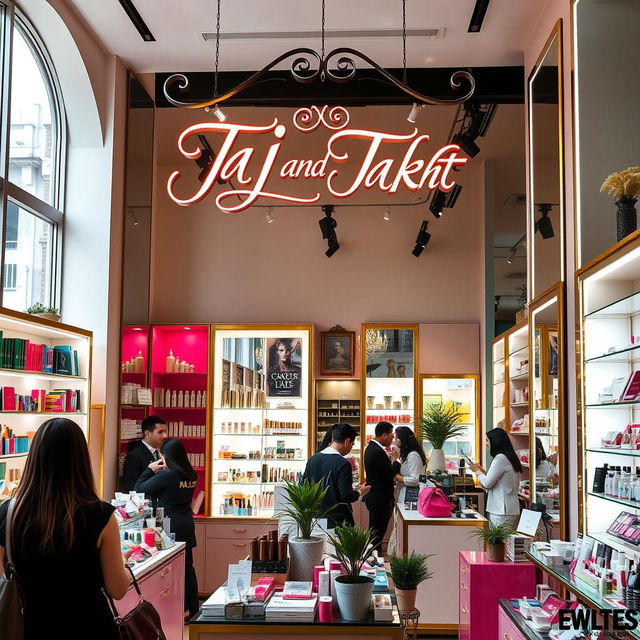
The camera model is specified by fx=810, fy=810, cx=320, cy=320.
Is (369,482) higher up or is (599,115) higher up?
(599,115)

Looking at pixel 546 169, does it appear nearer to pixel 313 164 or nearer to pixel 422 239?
pixel 313 164

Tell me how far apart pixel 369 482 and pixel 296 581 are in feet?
12.9

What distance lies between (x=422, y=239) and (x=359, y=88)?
2.86m

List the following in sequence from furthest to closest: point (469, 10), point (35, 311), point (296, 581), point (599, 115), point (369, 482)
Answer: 1. point (369, 482)
2. point (469, 10)
3. point (35, 311)
4. point (599, 115)
5. point (296, 581)

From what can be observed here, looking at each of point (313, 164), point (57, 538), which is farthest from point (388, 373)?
point (57, 538)

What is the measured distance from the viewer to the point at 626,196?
430 cm

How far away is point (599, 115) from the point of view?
4797 millimetres

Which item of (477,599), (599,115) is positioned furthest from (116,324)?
(599,115)

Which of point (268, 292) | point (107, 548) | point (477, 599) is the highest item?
point (268, 292)

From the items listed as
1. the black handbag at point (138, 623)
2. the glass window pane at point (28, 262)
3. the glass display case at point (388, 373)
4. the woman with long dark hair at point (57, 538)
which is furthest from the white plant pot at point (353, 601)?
the glass display case at point (388, 373)

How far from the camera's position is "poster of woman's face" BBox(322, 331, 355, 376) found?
9.81 metres

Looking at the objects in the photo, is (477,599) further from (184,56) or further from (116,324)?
(184,56)

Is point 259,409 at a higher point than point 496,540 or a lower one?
higher

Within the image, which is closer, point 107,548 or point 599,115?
point 107,548
